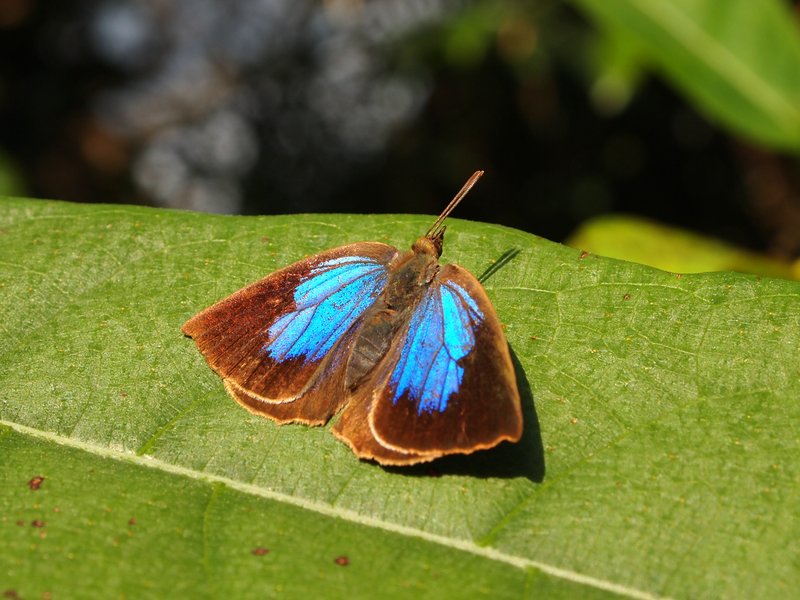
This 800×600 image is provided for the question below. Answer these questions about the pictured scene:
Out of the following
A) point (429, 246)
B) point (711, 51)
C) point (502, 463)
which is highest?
point (711, 51)

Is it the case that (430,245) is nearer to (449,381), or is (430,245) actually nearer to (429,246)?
(429,246)

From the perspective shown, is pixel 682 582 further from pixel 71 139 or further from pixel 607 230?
pixel 71 139

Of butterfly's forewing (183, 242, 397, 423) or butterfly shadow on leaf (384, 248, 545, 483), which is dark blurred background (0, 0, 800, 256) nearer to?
butterfly's forewing (183, 242, 397, 423)

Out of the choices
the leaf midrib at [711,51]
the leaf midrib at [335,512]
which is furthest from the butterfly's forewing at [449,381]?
the leaf midrib at [711,51]

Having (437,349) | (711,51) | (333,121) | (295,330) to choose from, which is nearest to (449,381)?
(437,349)

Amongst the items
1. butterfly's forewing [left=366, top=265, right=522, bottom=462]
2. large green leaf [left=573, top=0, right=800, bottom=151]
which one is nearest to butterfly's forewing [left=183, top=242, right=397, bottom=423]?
butterfly's forewing [left=366, top=265, right=522, bottom=462]

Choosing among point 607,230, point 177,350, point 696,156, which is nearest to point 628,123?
point 696,156
